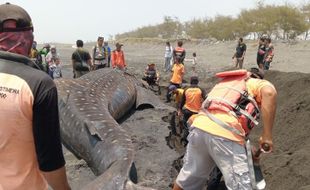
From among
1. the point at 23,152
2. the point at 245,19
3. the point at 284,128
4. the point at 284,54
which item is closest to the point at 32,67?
the point at 23,152

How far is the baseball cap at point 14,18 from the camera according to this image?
2566 millimetres

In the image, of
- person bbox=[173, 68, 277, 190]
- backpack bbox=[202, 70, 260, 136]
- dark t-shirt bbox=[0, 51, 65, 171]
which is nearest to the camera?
dark t-shirt bbox=[0, 51, 65, 171]

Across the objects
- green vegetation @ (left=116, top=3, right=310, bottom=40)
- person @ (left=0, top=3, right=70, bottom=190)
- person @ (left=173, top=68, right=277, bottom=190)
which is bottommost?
green vegetation @ (left=116, top=3, right=310, bottom=40)

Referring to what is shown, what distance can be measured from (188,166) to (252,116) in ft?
2.69

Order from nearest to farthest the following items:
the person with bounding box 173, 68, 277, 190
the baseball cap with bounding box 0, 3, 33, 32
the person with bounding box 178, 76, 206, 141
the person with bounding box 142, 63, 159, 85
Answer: the baseball cap with bounding box 0, 3, 33, 32 < the person with bounding box 173, 68, 277, 190 < the person with bounding box 178, 76, 206, 141 < the person with bounding box 142, 63, 159, 85

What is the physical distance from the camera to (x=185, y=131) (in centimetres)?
917

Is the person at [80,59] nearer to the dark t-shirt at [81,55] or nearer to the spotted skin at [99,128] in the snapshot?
the dark t-shirt at [81,55]

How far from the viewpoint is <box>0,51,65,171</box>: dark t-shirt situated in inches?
96.7

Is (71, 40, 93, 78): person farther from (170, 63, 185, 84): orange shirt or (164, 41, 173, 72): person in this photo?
(164, 41, 173, 72): person

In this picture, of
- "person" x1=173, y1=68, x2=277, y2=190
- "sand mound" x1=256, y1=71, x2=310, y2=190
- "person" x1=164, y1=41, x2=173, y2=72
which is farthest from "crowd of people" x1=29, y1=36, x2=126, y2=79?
"person" x1=173, y1=68, x2=277, y2=190

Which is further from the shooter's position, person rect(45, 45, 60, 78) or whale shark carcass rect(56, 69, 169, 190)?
person rect(45, 45, 60, 78)

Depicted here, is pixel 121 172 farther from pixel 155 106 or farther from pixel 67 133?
pixel 155 106

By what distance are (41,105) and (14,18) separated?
478mm

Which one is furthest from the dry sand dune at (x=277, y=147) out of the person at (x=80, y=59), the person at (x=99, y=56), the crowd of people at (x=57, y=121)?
the person at (x=99, y=56)
